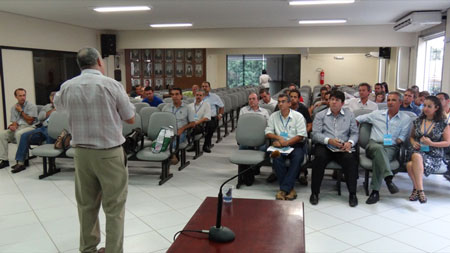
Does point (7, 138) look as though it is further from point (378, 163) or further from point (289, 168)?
point (378, 163)

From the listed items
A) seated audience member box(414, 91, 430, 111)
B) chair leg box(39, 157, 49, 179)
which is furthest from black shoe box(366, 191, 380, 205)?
chair leg box(39, 157, 49, 179)

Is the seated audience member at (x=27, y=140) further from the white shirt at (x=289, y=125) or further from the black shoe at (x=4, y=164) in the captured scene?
the white shirt at (x=289, y=125)

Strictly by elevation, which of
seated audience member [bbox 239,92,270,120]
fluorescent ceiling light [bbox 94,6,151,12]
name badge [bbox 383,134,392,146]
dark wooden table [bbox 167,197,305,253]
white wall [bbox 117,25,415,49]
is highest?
fluorescent ceiling light [bbox 94,6,151,12]

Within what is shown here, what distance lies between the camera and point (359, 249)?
319 cm

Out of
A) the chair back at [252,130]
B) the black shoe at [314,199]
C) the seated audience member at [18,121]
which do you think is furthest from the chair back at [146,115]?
→ the black shoe at [314,199]

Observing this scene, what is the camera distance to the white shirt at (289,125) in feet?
15.2

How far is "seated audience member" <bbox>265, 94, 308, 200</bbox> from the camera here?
4484 millimetres

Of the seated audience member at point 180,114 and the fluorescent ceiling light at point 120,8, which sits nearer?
the seated audience member at point 180,114

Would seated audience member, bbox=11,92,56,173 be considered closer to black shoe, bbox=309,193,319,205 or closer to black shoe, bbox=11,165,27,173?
black shoe, bbox=11,165,27,173

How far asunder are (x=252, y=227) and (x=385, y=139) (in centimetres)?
304

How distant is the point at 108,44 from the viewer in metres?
12.3

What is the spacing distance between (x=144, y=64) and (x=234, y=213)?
40.1ft

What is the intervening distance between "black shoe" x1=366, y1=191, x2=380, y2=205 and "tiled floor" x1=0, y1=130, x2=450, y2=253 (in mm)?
62

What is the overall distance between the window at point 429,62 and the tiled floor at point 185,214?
5414 mm
